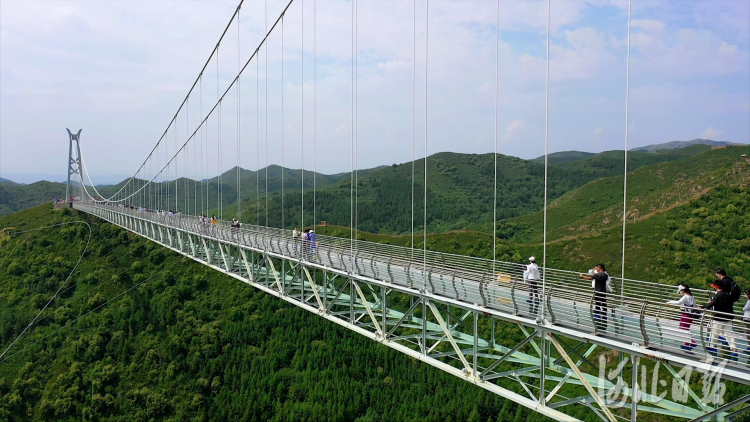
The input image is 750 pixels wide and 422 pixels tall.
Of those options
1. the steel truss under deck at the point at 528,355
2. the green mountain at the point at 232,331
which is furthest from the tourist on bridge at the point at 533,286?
the green mountain at the point at 232,331

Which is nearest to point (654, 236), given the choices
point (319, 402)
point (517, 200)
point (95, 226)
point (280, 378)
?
point (319, 402)

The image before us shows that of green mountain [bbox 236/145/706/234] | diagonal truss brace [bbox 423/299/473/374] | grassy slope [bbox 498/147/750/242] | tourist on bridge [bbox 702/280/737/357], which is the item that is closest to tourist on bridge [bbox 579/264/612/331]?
tourist on bridge [bbox 702/280/737/357]

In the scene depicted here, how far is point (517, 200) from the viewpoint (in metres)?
118

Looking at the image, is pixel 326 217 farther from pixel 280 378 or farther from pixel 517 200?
pixel 280 378

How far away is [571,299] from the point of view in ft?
38.6

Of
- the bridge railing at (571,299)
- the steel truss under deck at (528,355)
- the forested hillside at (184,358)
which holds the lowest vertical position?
the forested hillside at (184,358)

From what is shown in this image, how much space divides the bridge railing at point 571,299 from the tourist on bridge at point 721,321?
2 centimetres

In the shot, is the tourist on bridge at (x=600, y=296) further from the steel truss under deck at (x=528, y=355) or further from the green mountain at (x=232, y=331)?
the green mountain at (x=232, y=331)

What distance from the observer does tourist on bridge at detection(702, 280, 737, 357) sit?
8.77 meters

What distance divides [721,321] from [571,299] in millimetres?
2967

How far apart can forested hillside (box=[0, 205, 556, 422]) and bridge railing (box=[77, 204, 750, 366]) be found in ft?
103

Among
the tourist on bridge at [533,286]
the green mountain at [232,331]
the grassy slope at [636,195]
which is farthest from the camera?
the grassy slope at [636,195]

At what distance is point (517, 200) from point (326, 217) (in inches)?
1706

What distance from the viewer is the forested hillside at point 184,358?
4878cm
